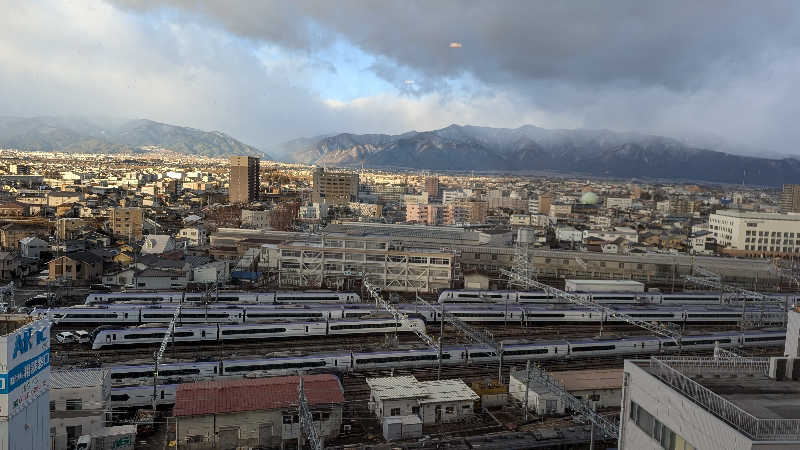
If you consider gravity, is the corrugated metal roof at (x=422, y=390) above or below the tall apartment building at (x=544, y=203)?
below

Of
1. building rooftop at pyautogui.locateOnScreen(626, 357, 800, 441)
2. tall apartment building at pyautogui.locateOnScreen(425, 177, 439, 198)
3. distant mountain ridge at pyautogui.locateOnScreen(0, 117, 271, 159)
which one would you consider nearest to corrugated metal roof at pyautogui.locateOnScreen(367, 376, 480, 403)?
building rooftop at pyautogui.locateOnScreen(626, 357, 800, 441)

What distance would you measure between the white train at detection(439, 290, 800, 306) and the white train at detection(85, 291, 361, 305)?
8.12 feet

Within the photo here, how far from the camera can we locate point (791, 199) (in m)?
42.9

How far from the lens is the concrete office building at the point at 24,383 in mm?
3660

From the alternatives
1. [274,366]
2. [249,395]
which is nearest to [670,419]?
[249,395]

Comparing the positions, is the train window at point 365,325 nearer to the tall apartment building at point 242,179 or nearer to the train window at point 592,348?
the train window at point 592,348

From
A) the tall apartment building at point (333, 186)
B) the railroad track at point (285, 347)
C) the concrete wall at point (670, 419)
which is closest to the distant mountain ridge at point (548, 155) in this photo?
the tall apartment building at point (333, 186)

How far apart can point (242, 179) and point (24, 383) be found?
34.5 m

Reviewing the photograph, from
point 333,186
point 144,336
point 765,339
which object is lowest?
point 765,339

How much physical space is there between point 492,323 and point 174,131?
153386 mm

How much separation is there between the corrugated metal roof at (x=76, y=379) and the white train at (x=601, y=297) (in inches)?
301

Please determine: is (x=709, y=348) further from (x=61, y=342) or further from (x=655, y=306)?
(x=61, y=342)

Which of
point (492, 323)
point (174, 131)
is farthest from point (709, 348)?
point (174, 131)

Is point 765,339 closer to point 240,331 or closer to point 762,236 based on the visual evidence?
point 240,331
